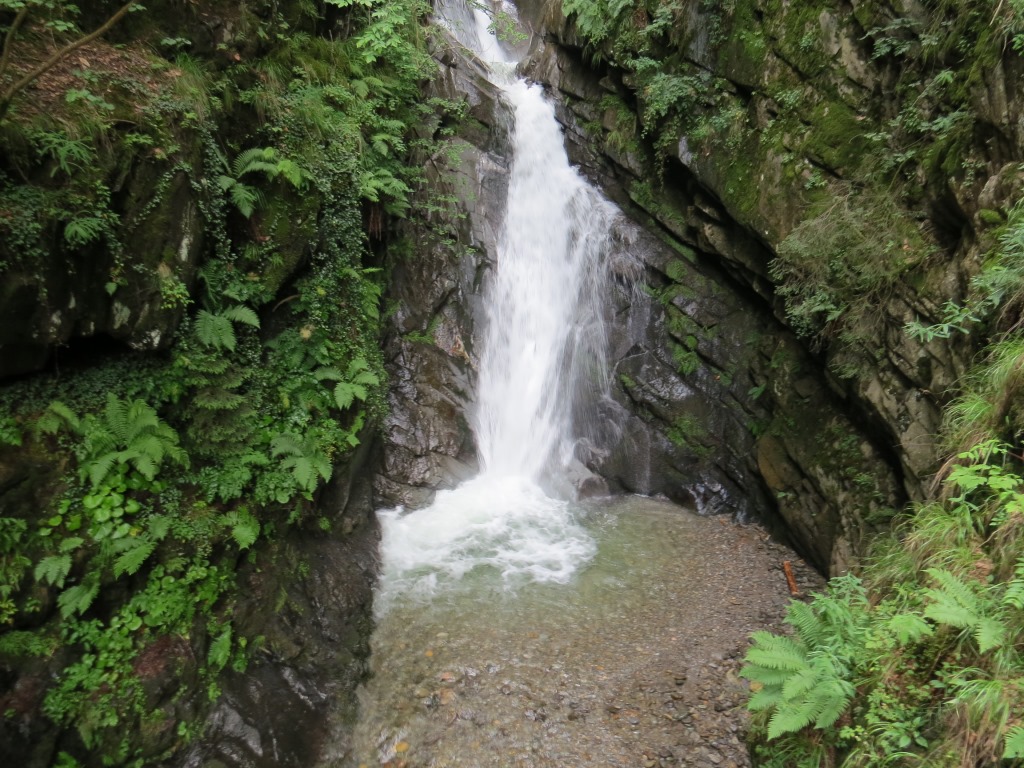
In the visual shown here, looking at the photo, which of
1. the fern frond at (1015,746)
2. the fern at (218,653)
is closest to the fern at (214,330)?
the fern at (218,653)

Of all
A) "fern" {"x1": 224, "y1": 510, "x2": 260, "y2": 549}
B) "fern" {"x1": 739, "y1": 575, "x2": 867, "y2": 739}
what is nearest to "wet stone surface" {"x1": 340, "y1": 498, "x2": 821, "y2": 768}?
"fern" {"x1": 739, "y1": 575, "x2": 867, "y2": 739}

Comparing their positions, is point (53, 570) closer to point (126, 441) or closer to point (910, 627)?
point (126, 441)

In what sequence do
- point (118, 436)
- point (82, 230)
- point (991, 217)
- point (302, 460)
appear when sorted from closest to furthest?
point (82, 230), point (118, 436), point (991, 217), point (302, 460)

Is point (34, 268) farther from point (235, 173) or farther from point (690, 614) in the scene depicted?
point (690, 614)

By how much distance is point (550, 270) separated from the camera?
35.1ft

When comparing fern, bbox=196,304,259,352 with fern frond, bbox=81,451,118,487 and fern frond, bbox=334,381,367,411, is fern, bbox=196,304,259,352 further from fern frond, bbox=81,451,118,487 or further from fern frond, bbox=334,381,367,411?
fern frond, bbox=81,451,118,487

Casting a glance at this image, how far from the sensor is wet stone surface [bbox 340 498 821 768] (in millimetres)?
4727

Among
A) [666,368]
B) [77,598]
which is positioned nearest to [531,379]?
[666,368]

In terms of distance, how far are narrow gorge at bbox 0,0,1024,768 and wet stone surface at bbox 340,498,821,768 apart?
43 mm

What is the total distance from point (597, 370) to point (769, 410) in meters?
3.04

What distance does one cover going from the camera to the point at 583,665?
5.60 metres

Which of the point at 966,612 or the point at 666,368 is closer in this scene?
the point at 966,612

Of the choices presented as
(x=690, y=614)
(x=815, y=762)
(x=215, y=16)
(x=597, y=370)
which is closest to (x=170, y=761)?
(x=815, y=762)

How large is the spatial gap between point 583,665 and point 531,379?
5.50m
